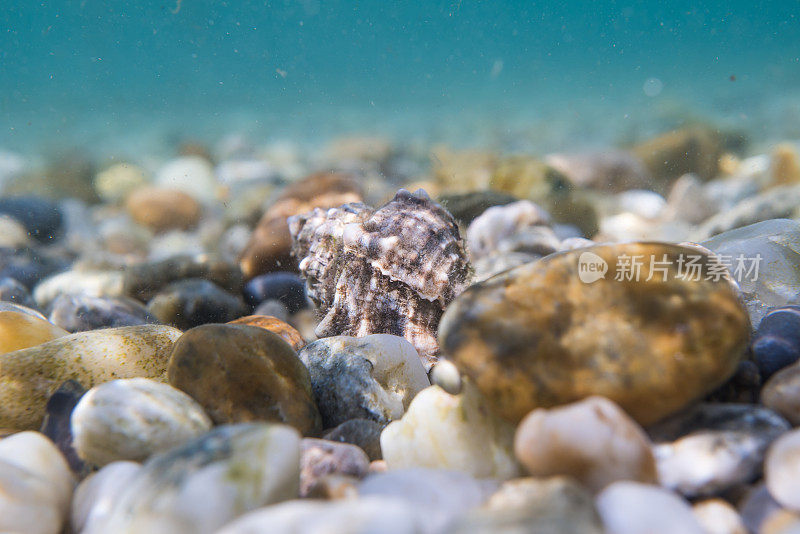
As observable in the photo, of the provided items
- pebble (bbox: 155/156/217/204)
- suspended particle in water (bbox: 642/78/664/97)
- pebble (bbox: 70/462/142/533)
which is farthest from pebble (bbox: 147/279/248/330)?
suspended particle in water (bbox: 642/78/664/97)

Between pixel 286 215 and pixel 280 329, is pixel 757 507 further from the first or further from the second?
pixel 286 215

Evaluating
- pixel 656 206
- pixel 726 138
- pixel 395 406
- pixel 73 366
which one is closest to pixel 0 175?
pixel 73 366

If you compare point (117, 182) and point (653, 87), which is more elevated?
point (653, 87)

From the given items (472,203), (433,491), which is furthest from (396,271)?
(472,203)

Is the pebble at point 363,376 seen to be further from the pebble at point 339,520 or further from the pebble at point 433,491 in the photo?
the pebble at point 339,520

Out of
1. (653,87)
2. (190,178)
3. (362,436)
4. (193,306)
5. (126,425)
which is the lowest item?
(362,436)

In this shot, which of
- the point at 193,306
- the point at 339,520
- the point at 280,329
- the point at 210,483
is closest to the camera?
the point at 339,520

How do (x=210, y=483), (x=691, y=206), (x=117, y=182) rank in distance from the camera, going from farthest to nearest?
(x=117, y=182)
(x=691, y=206)
(x=210, y=483)
